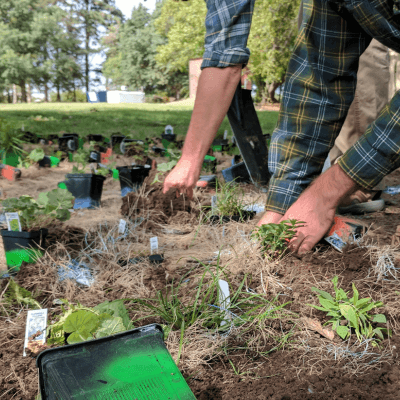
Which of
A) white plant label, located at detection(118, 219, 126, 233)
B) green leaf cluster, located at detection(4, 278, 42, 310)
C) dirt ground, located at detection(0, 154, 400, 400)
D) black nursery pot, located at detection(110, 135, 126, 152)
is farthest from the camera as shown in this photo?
black nursery pot, located at detection(110, 135, 126, 152)

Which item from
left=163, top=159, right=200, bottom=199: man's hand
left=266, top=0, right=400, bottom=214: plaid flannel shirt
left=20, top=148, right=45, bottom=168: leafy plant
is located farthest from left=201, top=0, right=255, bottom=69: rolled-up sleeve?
left=20, top=148, right=45, bottom=168: leafy plant

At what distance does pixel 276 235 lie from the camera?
1.54 m

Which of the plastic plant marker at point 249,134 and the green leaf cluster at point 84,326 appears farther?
the plastic plant marker at point 249,134

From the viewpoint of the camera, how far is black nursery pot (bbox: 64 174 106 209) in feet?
8.91

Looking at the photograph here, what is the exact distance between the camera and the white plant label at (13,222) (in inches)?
66.5

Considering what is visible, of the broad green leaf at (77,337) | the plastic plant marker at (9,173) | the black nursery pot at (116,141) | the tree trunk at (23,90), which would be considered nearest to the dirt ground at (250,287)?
the broad green leaf at (77,337)

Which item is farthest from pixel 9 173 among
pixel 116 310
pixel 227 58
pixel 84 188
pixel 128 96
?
pixel 128 96

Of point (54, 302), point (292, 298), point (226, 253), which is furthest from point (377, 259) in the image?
point (54, 302)

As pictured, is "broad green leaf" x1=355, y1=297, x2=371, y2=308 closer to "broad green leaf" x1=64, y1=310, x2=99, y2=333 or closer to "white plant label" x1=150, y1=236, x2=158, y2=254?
"broad green leaf" x1=64, y1=310, x2=99, y2=333

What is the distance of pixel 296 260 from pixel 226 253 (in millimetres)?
296

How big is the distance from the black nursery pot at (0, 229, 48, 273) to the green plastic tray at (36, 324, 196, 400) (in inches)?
35.9

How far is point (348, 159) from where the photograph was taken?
145 cm

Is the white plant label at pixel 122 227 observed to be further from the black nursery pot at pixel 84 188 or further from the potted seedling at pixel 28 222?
the black nursery pot at pixel 84 188

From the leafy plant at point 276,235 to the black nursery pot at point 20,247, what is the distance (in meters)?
0.97
